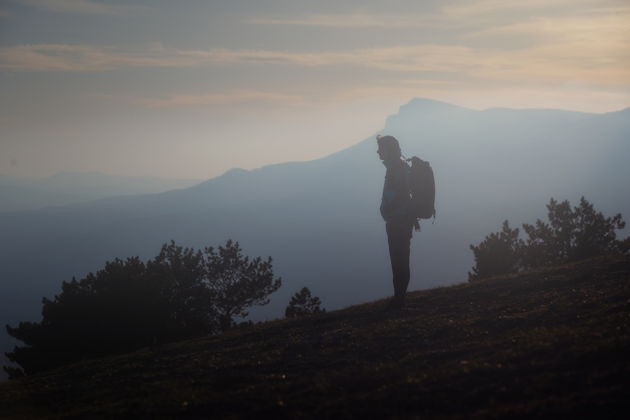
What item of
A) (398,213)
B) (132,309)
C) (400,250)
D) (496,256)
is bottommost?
(496,256)

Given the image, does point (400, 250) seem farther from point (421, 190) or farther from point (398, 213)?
point (421, 190)

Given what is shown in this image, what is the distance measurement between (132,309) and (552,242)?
37856 millimetres

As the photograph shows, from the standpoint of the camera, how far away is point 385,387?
8617 millimetres

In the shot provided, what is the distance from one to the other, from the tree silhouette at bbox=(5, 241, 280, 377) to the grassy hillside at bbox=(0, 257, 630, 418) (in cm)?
2208

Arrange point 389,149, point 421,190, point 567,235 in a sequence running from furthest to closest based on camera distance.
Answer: point 567,235
point 389,149
point 421,190

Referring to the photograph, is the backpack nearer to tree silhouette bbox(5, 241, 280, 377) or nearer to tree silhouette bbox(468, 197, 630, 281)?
tree silhouette bbox(5, 241, 280, 377)

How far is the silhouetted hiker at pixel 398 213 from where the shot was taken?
15961 mm

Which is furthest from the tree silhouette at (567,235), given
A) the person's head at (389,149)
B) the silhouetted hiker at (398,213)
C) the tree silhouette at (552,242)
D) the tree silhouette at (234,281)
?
the person's head at (389,149)

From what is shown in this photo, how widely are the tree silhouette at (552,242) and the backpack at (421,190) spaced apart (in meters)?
35.0

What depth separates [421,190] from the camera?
15961 millimetres

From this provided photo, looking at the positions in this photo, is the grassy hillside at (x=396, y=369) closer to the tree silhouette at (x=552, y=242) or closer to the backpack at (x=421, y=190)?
the backpack at (x=421, y=190)

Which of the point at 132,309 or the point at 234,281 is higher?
the point at 234,281

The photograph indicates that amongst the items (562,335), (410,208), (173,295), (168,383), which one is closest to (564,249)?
(173,295)

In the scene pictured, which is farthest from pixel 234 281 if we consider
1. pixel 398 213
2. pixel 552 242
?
pixel 398 213
